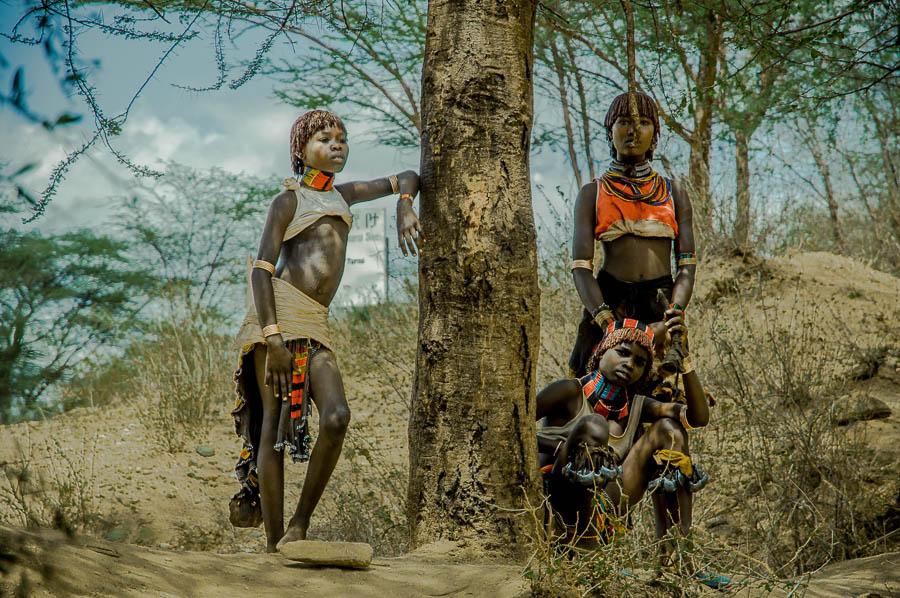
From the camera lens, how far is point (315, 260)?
3777 mm

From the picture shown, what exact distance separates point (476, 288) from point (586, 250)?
76 centimetres

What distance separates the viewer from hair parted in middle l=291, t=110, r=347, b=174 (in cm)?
389

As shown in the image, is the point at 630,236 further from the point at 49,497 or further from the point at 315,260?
the point at 49,497

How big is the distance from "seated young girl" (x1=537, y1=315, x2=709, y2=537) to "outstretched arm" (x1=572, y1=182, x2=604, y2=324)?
19cm

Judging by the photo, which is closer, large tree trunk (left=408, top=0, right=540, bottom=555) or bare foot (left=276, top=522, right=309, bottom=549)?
bare foot (left=276, top=522, right=309, bottom=549)

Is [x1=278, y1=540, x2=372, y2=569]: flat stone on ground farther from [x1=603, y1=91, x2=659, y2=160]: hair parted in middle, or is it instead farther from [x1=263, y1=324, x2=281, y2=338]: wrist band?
[x1=603, y1=91, x2=659, y2=160]: hair parted in middle

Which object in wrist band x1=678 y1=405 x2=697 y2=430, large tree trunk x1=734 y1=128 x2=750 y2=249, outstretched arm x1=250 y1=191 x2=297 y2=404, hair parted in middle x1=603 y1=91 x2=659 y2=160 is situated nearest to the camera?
outstretched arm x1=250 y1=191 x2=297 y2=404

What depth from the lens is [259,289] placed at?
11.9 feet

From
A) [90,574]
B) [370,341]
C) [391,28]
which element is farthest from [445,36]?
[391,28]

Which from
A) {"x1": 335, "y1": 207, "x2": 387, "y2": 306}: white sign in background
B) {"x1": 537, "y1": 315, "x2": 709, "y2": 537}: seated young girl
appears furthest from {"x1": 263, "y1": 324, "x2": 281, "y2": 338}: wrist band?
{"x1": 335, "y1": 207, "x2": 387, "y2": 306}: white sign in background

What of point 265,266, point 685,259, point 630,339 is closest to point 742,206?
point 685,259

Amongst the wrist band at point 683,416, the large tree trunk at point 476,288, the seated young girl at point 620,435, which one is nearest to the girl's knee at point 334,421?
the large tree trunk at point 476,288

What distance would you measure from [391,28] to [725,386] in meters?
6.72

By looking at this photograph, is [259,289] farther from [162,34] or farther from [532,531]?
[532,531]
